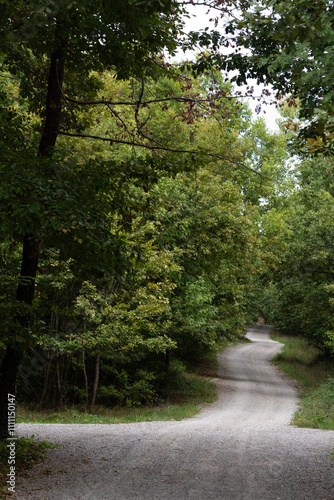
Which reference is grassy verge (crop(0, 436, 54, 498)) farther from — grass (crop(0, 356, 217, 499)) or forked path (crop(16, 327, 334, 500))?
forked path (crop(16, 327, 334, 500))

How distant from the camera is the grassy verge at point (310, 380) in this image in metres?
15.3

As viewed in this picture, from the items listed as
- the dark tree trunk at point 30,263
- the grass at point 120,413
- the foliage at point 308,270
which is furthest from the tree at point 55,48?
the foliage at point 308,270

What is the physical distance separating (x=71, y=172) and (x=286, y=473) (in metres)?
5.60

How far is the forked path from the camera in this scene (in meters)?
6.19

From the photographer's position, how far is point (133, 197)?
7.55 metres

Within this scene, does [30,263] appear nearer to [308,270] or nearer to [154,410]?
[154,410]

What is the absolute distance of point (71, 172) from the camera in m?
6.52

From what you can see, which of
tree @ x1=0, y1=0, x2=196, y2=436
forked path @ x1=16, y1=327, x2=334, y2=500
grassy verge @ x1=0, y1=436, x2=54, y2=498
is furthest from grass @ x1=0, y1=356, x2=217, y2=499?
tree @ x1=0, y1=0, x2=196, y2=436

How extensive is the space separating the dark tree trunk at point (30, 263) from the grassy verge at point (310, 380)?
1022 centimetres

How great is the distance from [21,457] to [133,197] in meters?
4.27

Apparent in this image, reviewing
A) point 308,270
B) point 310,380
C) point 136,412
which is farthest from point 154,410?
point 310,380

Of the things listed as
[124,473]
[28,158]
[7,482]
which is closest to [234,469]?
[124,473]

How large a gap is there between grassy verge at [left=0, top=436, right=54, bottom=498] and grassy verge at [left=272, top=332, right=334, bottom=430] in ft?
31.0

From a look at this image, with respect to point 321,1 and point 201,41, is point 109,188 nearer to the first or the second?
point 201,41
